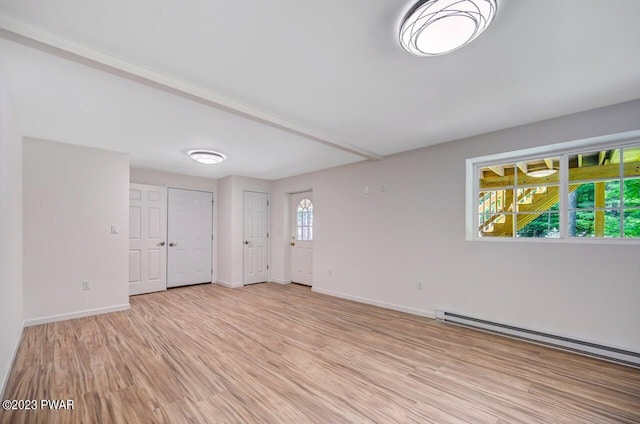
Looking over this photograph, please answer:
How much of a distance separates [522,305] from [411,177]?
6.79 feet

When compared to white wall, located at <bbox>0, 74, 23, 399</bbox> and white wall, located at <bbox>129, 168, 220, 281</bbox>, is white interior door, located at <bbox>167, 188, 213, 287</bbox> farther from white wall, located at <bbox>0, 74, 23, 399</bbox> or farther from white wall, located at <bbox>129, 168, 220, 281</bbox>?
white wall, located at <bbox>0, 74, 23, 399</bbox>

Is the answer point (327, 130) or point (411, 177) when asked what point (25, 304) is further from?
point (411, 177)

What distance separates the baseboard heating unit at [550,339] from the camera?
2.52 metres

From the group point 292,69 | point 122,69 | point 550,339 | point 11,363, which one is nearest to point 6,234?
point 11,363

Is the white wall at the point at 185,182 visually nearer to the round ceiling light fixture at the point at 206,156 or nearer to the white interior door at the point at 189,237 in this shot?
the white interior door at the point at 189,237

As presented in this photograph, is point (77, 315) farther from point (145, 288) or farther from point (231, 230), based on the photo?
point (231, 230)

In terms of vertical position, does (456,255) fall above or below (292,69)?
below

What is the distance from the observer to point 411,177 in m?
4.09

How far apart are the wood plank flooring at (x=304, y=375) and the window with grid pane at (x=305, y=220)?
258 cm

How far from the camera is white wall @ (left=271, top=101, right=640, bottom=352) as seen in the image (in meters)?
2.64

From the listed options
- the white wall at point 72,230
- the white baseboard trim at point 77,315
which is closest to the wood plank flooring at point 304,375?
the white baseboard trim at point 77,315

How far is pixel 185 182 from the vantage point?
585 cm

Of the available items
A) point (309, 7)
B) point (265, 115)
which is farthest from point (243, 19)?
point (265, 115)

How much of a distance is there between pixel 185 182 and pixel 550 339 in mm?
6370
